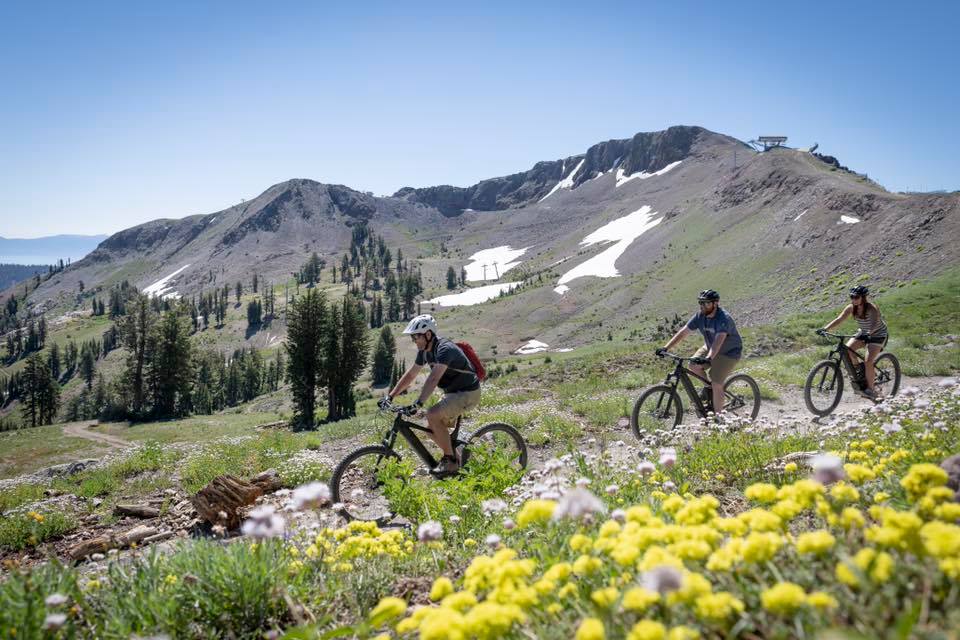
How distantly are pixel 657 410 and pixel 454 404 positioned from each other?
15.2ft

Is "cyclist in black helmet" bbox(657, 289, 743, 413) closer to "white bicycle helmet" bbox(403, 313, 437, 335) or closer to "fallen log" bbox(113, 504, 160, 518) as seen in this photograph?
"white bicycle helmet" bbox(403, 313, 437, 335)

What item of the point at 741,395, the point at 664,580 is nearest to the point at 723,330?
the point at 741,395

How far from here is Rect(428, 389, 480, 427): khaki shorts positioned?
7926mm

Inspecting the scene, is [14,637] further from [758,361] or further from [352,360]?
[352,360]

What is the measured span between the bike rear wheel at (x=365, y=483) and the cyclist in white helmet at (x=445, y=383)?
0.78 m

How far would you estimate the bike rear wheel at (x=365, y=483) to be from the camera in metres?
7.24

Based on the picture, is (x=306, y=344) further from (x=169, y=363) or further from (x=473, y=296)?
(x=473, y=296)

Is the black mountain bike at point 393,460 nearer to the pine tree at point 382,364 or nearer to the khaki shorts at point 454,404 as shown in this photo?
the khaki shorts at point 454,404

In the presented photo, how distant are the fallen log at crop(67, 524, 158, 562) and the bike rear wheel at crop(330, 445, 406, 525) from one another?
2729mm

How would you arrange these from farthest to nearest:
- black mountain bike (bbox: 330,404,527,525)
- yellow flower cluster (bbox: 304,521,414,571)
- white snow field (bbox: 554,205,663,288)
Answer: white snow field (bbox: 554,205,663,288)
black mountain bike (bbox: 330,404,527,525)
yellow flower cluster (bbox: 304,521,414,571)

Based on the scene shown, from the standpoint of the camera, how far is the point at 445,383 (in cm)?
808

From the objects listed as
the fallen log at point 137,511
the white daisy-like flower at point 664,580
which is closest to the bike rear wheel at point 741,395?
the white daisy-like flower at point 664,580

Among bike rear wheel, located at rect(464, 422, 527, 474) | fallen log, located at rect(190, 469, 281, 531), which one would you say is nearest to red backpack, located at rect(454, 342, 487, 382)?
bike rear wheel, located at rect(464, 422, 527, 474)

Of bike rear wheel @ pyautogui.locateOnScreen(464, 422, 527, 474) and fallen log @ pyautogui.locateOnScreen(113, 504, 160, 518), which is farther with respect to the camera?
fallen log @ pyautogui.locateOnScreen(113, 504, 160, 518)
